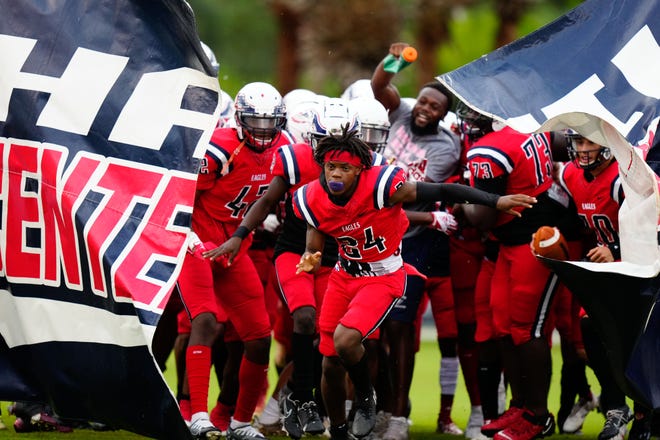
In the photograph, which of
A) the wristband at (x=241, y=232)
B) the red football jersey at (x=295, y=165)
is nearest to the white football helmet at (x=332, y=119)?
the red football jersey at (x=295, y=165)

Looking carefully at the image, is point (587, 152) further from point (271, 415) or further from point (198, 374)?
point (271, 415)

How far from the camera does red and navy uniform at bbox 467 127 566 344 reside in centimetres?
769

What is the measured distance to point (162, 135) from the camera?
21.2 feet

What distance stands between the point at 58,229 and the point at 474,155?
106 inches

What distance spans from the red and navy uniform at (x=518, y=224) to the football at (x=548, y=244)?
320mm

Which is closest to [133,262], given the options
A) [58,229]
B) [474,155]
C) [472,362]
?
[58,229]

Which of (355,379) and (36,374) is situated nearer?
(36,374)

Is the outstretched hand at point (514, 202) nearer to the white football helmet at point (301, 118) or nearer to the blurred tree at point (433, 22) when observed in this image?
the white football helmet at point (301, 118)

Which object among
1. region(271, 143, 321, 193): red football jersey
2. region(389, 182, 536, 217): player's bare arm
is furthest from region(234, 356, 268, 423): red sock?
region(389, 182, 536, 217): player's bare arm

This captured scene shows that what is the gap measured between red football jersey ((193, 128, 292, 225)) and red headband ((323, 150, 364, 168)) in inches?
35.9

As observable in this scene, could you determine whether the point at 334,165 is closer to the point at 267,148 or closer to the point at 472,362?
the point at 267,148

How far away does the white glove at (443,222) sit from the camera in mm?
8130

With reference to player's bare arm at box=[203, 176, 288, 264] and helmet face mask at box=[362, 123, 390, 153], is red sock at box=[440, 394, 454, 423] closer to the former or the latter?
helmet face mask at box=[362, 123, 390, 153]

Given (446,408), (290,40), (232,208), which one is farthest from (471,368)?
(290,40)
